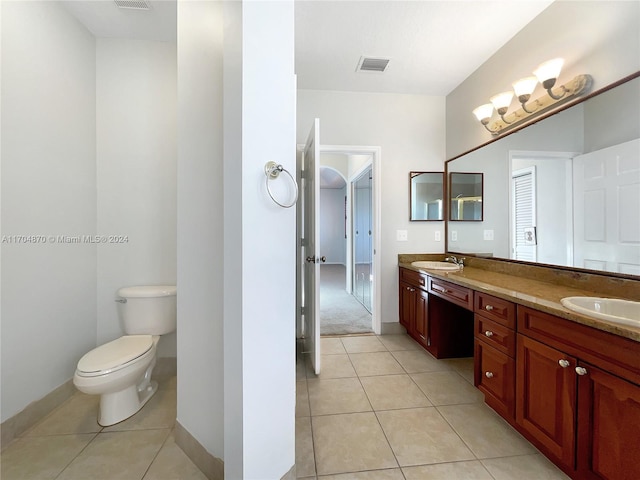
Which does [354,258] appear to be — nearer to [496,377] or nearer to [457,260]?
[457,260]

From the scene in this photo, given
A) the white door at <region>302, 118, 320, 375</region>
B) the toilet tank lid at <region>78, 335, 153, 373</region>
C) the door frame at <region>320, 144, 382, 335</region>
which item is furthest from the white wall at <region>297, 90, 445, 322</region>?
the toilet tank lid at <region>78, 335, 153, 373</region>

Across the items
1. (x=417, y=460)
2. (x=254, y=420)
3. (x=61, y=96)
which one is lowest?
(x=417, y=460)

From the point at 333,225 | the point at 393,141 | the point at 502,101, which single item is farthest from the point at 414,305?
the point at 333,225

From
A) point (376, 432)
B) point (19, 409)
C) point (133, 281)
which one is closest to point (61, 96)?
point (133, 281)

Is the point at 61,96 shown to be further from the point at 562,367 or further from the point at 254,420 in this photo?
the point at 562,367

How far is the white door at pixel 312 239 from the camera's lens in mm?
1976

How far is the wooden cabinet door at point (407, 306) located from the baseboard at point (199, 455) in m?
2.01

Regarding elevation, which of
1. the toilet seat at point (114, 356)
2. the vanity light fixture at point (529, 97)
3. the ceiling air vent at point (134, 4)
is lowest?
the toilet seat at point (114, 356)

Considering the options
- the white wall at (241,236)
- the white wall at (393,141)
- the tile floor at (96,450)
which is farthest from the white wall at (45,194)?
the white wall at (393,141)

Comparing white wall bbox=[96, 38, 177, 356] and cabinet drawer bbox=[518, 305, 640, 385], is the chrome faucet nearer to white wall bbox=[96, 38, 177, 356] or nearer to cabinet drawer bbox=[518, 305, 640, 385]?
cabinet drawer bbox=[518, 305, 640, 385]

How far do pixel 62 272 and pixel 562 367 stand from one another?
9.33ft

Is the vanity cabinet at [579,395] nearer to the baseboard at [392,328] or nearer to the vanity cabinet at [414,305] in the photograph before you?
the vanity cabinet at [414,305]

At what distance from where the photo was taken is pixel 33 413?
1549mm

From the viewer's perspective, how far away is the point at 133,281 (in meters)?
2.05
